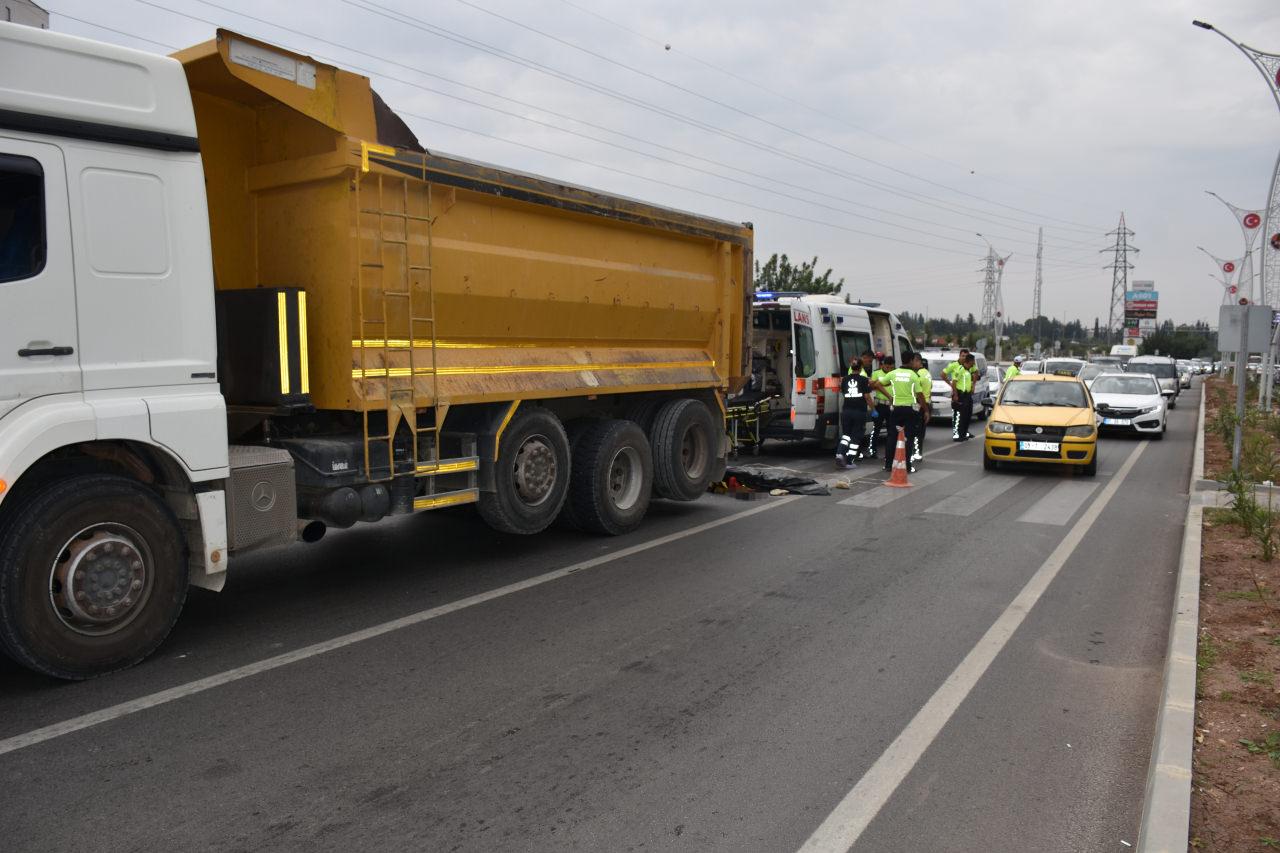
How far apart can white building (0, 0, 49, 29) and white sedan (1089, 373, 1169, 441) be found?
18.4 metres

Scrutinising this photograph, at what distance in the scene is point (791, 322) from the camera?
14445mm

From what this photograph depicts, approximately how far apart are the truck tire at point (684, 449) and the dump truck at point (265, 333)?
5cm

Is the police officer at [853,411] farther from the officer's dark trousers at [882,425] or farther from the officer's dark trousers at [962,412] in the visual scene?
the officer's dark trousers at [962,412]

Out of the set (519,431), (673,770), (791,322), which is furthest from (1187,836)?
(791,322)

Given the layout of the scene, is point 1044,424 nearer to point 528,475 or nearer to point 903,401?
point 903,401

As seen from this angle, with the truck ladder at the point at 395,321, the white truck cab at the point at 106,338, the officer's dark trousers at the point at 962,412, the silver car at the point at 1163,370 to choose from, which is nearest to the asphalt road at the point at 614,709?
the white truck cab at the point at 106,338

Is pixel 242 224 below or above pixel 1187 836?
above

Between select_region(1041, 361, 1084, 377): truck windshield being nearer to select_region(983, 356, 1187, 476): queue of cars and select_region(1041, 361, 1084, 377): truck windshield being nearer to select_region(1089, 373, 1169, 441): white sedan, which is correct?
select_region(1089, 373, 1169, 441): white sedan

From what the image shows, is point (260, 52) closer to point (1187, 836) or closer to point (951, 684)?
point (951, 684)

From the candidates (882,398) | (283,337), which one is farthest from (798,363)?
(283,337)

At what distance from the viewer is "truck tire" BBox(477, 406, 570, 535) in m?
7.42

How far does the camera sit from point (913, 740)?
14.4 ft

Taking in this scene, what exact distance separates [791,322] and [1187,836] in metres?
11.5

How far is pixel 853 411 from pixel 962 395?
524 cm
